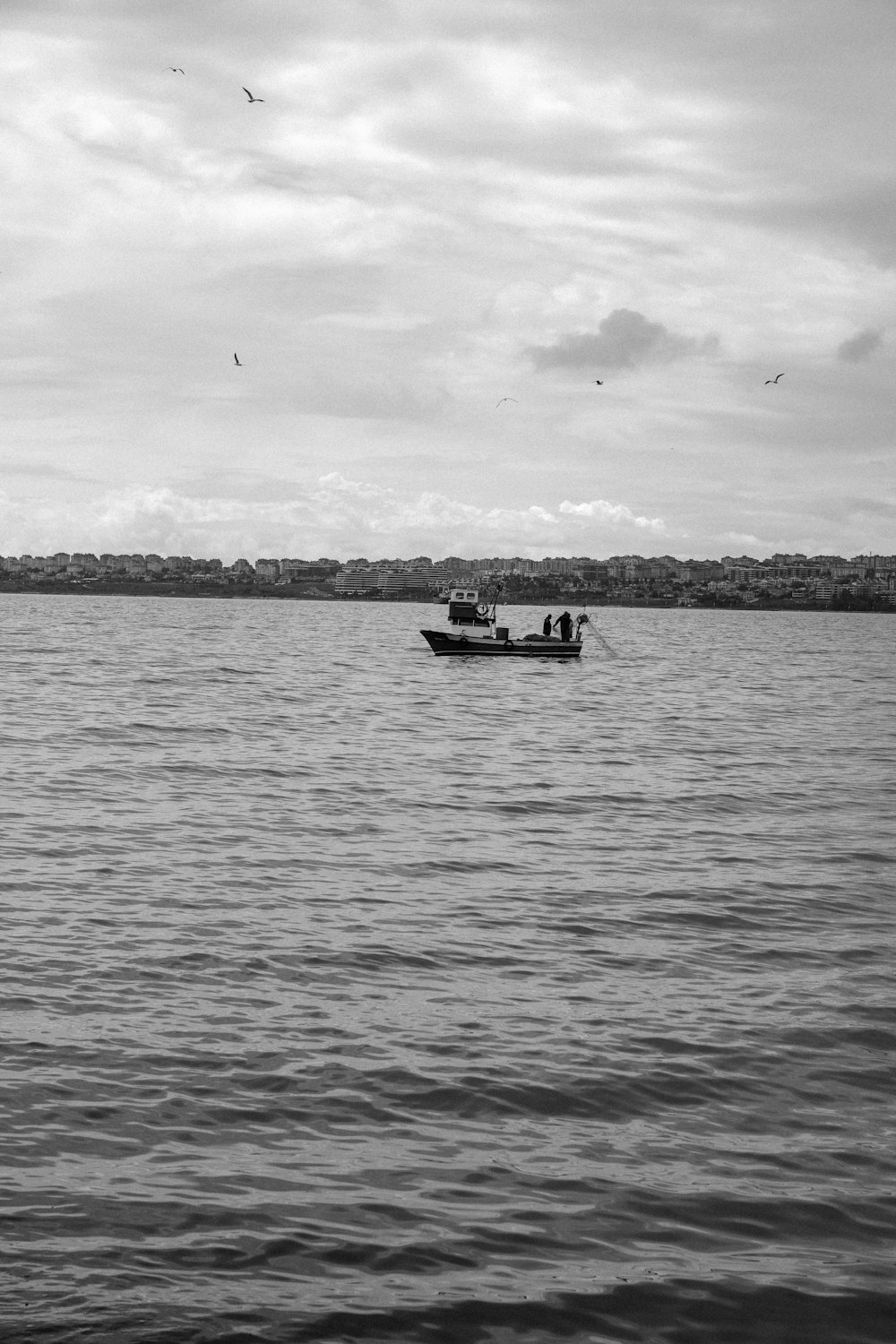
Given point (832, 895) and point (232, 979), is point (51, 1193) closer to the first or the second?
point (232, 979)

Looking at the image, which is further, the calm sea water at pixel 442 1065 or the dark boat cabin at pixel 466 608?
the dark boat cabin at pixel 466 608

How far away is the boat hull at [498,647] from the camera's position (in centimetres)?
7494

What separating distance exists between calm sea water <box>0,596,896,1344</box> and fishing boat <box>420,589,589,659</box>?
4933 centimetres

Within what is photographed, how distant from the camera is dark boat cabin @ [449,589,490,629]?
249 ft

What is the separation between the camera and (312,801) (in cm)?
2377

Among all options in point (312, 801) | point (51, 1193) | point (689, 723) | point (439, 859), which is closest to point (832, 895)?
point (439, 859)

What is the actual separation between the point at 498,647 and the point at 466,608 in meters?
3.06

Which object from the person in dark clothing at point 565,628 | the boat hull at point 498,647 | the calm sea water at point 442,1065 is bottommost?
the calm sea water at point 442,1065

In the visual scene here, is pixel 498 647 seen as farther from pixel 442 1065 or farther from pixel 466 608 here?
pixel 442 1065

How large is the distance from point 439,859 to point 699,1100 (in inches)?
349

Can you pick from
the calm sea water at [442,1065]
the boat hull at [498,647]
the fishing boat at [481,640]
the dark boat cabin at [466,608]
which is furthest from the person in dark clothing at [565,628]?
the calm sea water at [442,1065]

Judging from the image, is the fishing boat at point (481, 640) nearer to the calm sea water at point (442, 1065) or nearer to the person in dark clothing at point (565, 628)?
the person in dark clothing at point (565, 628)

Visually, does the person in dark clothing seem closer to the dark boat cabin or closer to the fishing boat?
the fishing boat

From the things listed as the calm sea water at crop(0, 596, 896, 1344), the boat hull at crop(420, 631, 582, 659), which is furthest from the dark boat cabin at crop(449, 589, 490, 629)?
the calm sea water at crop(0, 596, 896, 1344)
